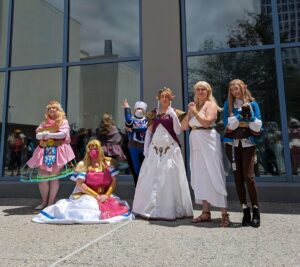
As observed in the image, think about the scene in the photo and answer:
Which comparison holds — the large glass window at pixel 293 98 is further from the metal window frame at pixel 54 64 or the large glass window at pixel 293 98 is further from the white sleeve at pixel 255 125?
the metal window frame at pixel 54 64

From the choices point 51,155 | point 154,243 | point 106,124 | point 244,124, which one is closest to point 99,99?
point 106,124

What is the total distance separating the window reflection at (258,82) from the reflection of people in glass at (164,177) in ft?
4.84

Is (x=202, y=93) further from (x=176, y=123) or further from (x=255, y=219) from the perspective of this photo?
(x=255, y=219)

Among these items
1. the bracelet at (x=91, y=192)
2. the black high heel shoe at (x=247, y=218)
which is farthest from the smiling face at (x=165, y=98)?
the black high heel shoe at (x=247, y=218)

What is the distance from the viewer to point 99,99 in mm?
6848

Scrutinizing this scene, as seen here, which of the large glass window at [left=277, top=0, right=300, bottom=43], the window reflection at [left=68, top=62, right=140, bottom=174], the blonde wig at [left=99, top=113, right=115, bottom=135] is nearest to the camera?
the large glass window at [left=277, top=0, right=300, bottom=43]

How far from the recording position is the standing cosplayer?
Answer: 512cm

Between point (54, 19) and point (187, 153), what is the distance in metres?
4.29

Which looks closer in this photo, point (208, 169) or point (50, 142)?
point (208, 169)

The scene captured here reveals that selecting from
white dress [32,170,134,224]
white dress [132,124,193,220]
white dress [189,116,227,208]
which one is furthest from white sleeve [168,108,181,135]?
white dress [32,170,134,224]

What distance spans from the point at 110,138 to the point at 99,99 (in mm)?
887

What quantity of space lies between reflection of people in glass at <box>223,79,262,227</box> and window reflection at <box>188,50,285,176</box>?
5.08 ft

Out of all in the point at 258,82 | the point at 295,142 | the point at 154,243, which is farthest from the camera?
the point at 258,82

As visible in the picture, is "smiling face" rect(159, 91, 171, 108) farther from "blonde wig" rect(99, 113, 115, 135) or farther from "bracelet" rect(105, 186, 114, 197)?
"blonde wig" rect(99, 113, 115, 135)
